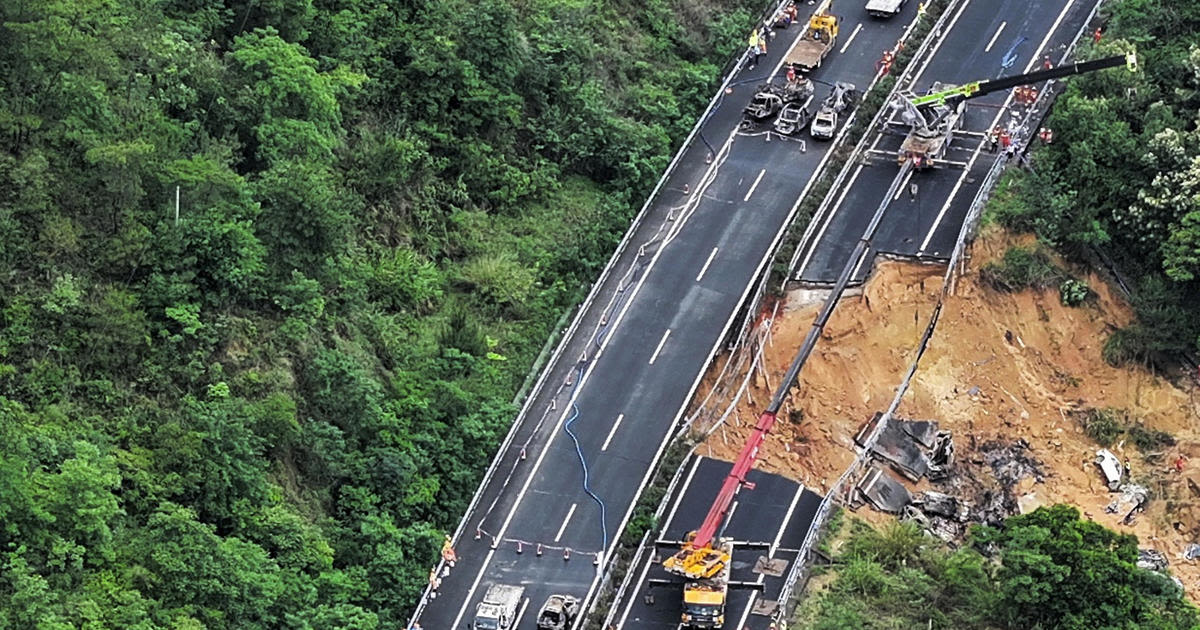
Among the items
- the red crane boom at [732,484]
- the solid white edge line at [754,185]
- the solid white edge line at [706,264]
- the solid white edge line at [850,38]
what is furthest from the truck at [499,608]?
the solid white edge line at [850,38]

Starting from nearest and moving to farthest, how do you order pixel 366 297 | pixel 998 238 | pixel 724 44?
1. pixel 366 297
2. pixel 998 238
3. pixel 724 44

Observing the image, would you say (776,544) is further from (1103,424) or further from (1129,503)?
(1103,424)

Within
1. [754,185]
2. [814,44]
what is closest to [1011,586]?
[754,185]

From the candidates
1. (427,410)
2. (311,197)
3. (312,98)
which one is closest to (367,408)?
(427,410)

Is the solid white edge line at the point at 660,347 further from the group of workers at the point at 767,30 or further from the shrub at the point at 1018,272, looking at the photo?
the group of workers at the point at 767,30

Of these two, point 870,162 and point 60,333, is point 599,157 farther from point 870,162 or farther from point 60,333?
point 60,333

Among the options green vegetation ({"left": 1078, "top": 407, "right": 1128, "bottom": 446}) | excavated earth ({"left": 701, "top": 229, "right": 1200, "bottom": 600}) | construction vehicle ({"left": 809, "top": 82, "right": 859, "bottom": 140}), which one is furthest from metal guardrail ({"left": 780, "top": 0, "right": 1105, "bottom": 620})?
green vegetation ({"left": 1078, "top": 407, "right": 1128, "bottom": 446})

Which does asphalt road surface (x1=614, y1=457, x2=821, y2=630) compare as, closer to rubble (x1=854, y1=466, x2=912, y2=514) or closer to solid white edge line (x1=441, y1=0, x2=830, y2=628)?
solid white edge line (x1=441, y1=0, x2=830, y2=628)
